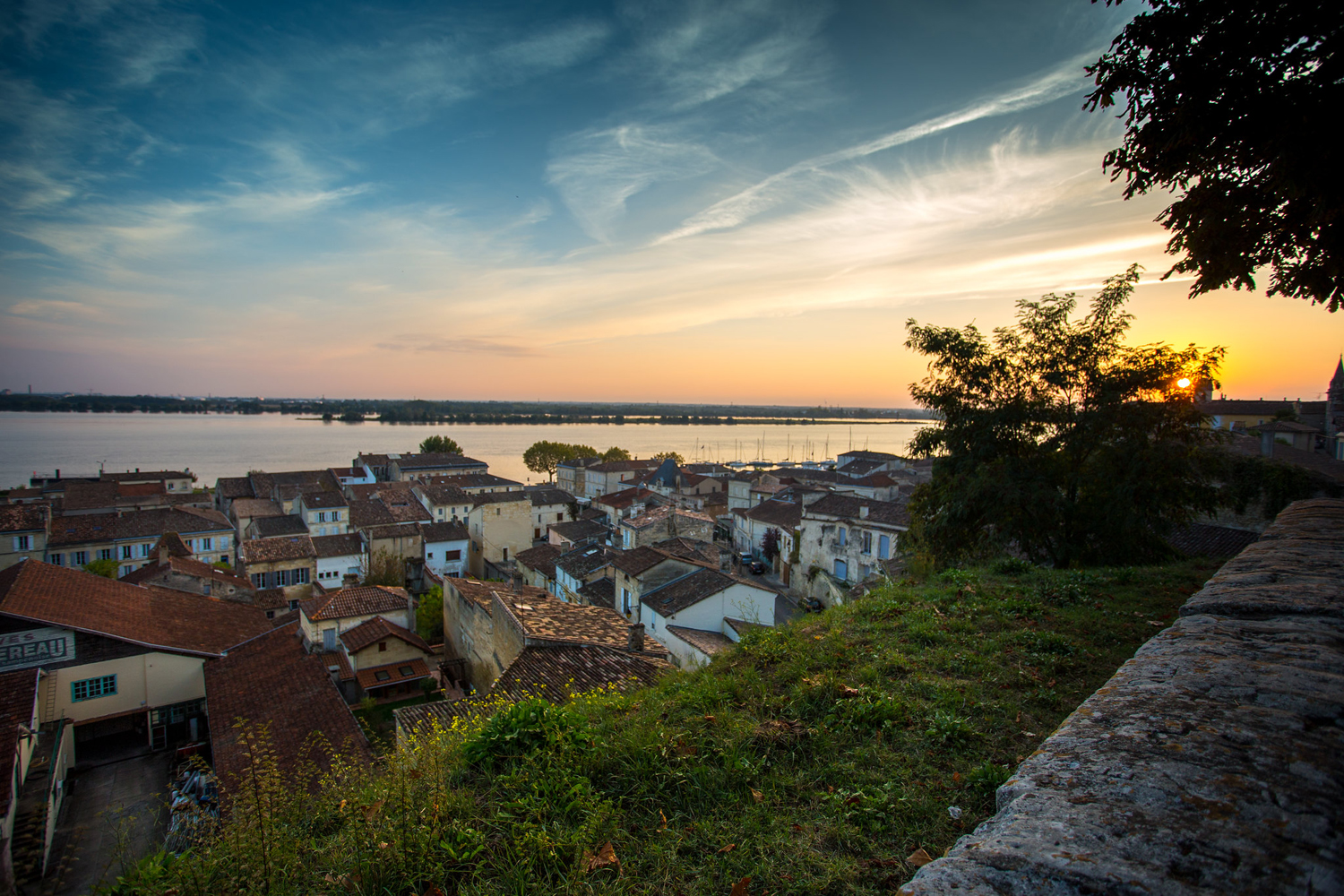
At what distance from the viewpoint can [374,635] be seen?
67.5ft

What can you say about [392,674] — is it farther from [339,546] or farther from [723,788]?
[723,788]

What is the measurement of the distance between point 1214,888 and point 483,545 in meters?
41.8

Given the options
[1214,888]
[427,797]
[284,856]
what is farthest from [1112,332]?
[284,856]

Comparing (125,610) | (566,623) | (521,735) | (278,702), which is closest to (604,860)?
(521,735)

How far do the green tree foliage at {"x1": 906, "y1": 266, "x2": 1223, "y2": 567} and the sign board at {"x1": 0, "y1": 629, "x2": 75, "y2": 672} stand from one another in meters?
22.5

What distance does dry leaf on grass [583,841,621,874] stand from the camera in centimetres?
316

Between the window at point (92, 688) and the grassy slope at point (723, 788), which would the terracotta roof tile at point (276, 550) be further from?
the grassy slope at point (723, 788)

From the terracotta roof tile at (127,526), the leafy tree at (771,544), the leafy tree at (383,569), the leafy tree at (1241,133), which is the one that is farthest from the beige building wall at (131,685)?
the leafy tree at (771,544)

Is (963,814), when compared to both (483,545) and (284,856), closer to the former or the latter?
(284,856)

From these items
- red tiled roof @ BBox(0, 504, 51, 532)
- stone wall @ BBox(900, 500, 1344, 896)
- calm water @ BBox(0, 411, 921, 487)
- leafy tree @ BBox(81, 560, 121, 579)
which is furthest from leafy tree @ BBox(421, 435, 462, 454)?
stone wall @ BBox(900, 500, 1344, 896)

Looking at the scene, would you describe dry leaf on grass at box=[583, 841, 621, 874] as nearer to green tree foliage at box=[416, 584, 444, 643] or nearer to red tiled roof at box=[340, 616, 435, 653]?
red tiled roof at box=[340, 616, 435, 653]

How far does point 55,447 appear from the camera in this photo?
11506 cm

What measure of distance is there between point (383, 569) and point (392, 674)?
15.7 m

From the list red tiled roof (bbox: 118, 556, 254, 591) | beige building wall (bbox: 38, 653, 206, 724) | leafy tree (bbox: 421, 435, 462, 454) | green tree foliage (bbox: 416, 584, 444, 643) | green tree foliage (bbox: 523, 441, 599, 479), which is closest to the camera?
beige building wall (bbox: 38, 653, 206, 724)
